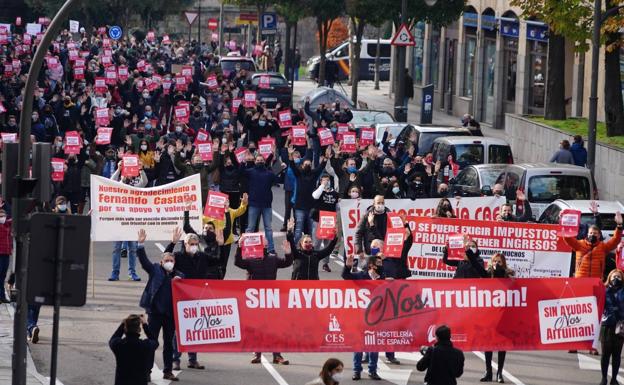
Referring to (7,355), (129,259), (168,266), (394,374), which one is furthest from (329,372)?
(129,259)

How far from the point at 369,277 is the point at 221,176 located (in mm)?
8757

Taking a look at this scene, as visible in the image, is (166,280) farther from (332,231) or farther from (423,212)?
(423,212)

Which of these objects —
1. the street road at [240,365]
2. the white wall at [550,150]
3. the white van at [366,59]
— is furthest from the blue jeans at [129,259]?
the white van at [366,59]

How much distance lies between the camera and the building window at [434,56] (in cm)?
5574

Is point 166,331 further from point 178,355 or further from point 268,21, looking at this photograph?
point 268,21

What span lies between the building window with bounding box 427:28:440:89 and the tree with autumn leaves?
61.4 feet

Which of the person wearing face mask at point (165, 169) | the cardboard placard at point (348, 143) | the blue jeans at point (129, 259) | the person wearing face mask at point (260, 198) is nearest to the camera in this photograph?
the blue jeans at point (129, 259)

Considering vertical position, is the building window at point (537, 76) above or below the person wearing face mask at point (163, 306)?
above

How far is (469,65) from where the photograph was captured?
51.5 metres

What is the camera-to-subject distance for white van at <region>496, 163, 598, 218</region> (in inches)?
948

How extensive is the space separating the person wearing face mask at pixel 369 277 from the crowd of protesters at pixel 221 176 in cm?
1

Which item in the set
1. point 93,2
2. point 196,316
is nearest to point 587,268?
point 196,316

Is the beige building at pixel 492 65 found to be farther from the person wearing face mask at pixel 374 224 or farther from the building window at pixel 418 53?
the person wearing face mask at pixel 374 224

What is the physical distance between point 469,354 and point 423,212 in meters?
4.79
